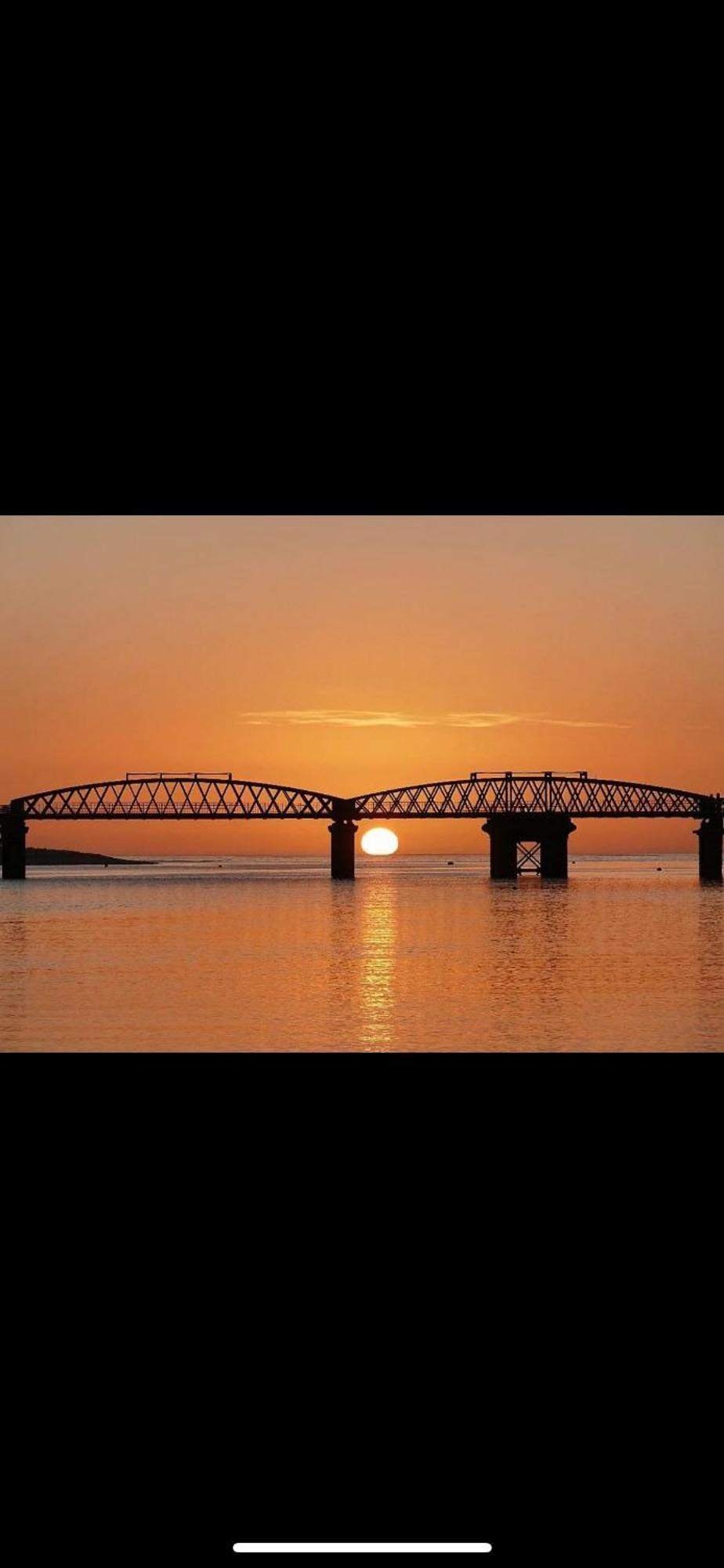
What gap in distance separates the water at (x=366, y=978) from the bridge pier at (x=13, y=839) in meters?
18.7

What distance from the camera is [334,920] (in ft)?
173

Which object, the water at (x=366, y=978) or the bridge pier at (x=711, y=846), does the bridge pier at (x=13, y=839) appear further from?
the bridge pier at (x=711, y=846)

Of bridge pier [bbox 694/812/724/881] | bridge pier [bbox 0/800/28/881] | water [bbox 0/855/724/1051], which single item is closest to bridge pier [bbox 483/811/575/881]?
bridge pier [bbox 694/812/724/881]

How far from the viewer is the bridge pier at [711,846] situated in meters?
86.4

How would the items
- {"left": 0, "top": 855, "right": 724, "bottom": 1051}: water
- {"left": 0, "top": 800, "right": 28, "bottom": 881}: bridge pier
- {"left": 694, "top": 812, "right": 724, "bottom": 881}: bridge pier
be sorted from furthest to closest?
{"left": 694, "top": 812, "right": 724, "bottom": 881}: bridge pier
{"left": 0, "top": 800, "right": 28, "bottom": 881}: bridge pier
{"left": 0, "top": 855, "right": 724, "bottom": 1051}: water

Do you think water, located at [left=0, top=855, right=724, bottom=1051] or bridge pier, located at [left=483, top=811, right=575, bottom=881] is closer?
water, located at [left=0, top=855, right=724, bottom=1051]

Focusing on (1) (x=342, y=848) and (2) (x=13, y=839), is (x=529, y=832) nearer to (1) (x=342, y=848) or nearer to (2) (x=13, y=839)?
(1) (x=342, y=848)

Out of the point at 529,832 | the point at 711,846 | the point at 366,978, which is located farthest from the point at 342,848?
the point at 366,978

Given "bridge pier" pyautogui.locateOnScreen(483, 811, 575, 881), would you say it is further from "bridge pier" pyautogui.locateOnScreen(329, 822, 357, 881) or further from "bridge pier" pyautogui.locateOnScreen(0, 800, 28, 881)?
"bridge pier" pyautogui.locateOnScreen(0, 800, 28, 881)

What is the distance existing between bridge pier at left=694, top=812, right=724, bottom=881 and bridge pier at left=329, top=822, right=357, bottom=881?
2112cm

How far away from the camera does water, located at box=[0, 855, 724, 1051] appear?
19594 millimetres

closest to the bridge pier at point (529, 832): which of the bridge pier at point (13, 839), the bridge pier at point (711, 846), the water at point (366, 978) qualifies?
the bridge pier at point (711, 846)
